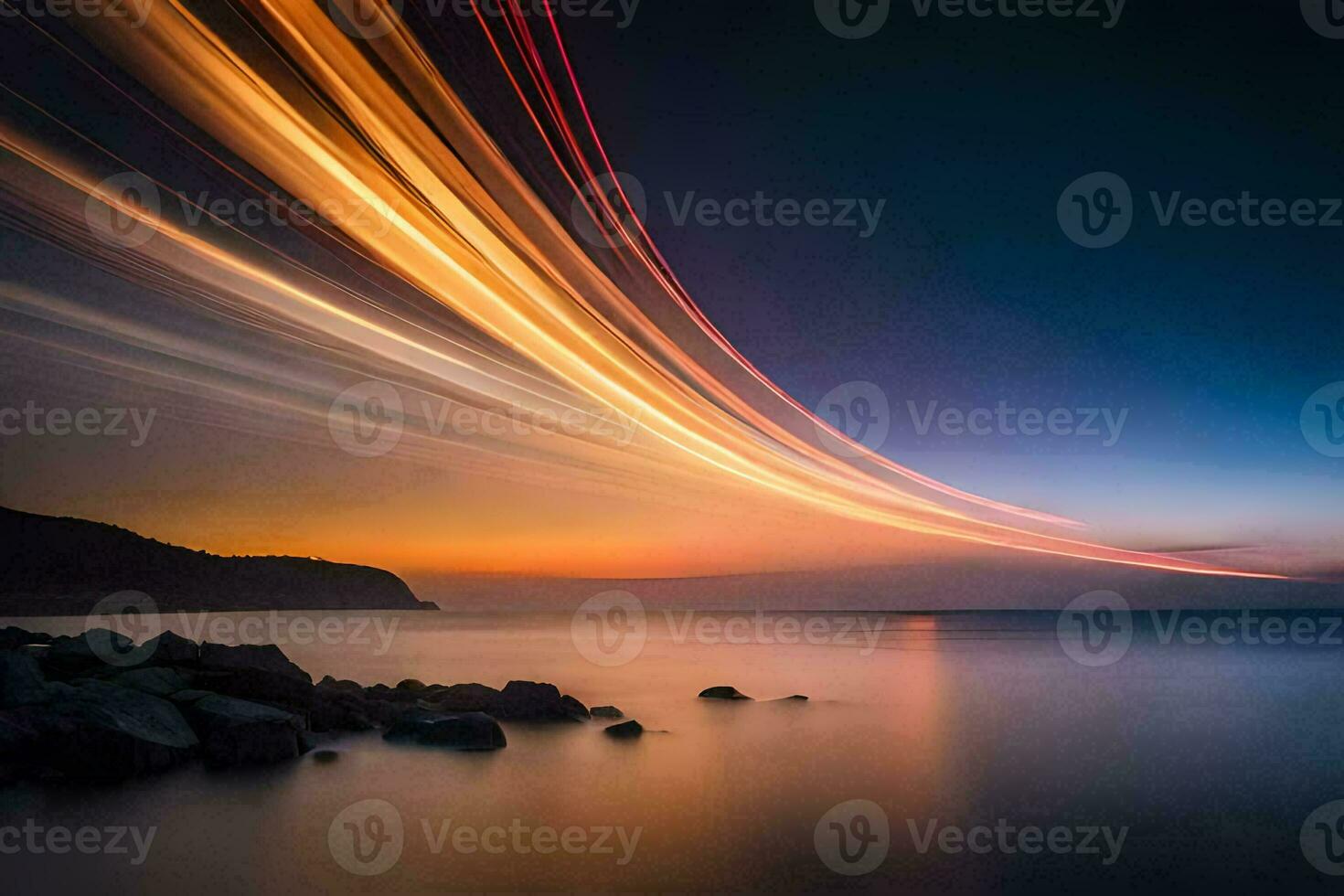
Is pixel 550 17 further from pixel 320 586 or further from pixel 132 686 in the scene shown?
pixel 320 586

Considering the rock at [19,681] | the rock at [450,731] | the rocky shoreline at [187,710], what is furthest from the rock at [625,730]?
the rock at [19,681]

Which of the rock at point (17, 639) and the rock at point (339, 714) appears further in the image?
the rock at point (17, 639)

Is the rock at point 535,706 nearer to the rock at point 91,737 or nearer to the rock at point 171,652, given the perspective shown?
the rock at point 171,652

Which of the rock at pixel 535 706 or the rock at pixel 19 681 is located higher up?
the rock at pixel 19 681

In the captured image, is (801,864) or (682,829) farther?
(682,829)

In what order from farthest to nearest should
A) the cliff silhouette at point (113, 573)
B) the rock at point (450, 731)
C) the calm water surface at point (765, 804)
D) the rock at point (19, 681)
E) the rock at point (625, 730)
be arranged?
the cliff silhouette at point (113, 573), the rock at point (625, 730), the rock at point (450, 731), the rock at point (19, 681), the calm water surface at point (765, 804)

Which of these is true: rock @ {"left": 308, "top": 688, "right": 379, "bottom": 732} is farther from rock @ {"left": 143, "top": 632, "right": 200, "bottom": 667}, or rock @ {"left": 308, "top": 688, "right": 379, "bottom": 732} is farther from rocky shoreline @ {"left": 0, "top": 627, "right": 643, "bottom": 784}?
rock @ {"left": 143, "top": 632, "right": 200, "bottom": 667}

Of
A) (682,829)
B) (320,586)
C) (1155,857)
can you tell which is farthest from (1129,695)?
(320,586)
